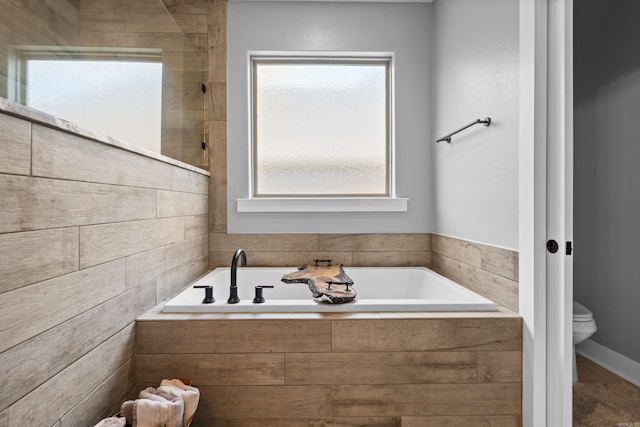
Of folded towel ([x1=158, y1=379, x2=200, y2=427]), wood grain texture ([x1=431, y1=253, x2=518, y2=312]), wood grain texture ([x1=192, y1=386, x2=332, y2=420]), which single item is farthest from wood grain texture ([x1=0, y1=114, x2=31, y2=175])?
wood grain texture ([x1=431, y1=253, x2=518, y2=312])

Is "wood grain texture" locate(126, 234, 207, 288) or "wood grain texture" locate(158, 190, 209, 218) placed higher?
"wood grain texture" locate(158, 190, 209, 218)

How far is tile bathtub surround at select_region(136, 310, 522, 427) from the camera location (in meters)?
1.34

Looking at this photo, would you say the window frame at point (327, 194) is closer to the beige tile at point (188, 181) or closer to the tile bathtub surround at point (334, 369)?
the beige tile at point (188, 181)

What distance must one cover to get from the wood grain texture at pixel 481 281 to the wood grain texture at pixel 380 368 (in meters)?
0.35

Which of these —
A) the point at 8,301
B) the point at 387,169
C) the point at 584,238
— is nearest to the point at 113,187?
the point at 8,301

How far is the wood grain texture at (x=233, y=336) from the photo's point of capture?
134 cm

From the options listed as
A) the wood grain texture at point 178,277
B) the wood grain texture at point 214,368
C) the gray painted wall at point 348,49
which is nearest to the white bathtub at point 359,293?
the wood grain texture at point 178,277

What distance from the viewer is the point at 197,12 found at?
2334 millimetres

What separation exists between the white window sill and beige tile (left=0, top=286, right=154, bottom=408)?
1124mm

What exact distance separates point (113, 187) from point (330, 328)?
95 cm

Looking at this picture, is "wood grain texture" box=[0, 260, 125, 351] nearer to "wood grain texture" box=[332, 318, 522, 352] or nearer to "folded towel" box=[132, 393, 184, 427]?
"folded towel" box=[132, 393, 184, 427]

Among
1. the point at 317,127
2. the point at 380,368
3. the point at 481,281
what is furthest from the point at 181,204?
the point at 481,281

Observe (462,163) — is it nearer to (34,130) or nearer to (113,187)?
(113,187)

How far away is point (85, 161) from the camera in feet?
3.39
